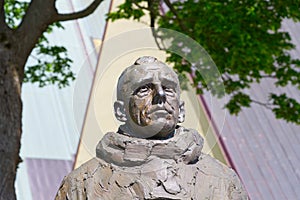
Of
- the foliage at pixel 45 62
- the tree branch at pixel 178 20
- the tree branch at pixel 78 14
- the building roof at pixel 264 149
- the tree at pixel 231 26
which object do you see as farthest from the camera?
the building roof at pixel 264 149

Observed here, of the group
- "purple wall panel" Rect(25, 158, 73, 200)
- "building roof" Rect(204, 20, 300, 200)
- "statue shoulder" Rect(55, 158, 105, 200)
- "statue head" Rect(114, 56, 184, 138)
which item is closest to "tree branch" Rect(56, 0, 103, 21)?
"statue head" Rect(114, 56, 184, 138)

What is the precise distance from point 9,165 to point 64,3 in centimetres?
551

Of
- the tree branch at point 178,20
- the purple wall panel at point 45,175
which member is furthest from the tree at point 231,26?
the purple wall panel at point 45,175

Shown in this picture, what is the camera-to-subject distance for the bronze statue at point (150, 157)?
162 inches

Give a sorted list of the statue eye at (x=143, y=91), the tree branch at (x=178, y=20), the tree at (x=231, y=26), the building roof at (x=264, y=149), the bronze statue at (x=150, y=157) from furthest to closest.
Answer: the building roof at (x=264, y=149)
the tree branch at (x=178, y=20)
the tree at (x=231, y=26)
the statue eye at (x=143, y=91)
the bronze statue at (x=150, y=157)

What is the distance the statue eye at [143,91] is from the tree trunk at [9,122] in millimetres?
5152

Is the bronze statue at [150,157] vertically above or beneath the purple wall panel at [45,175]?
beneath

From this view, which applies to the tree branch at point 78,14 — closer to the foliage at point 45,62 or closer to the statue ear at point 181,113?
the foliage at point 45,62

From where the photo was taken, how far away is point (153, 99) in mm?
4227

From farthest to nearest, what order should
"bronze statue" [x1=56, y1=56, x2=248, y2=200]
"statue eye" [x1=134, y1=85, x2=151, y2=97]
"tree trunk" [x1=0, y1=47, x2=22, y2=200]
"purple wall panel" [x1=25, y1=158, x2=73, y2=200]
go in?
1. "purple wall panel" [x1=25, y1=158, x2=73, y2=200]
2. "tree trunk" [x1=0, y1=47, x2=22, y2=200]
3. "statue eye" [x1=134, y1=85, x2=151, y2=97]
4. "bronze statue" [x1=56, y1=56, x2=248, y2=200]

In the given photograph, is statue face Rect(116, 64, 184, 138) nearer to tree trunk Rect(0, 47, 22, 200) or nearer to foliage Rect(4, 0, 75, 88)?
tree trunk Rect(0, 47, 22, 200)

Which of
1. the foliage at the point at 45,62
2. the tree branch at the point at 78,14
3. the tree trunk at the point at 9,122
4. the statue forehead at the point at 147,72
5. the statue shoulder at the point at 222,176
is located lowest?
the statue shoulder at the point at 222,176

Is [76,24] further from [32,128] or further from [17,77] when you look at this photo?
[17,77]

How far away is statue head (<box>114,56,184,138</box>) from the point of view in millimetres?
4199
